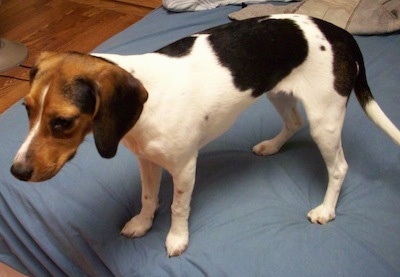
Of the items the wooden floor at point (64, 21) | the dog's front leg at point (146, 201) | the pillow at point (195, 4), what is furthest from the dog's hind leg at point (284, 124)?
the wooden floor at point (64, 21)

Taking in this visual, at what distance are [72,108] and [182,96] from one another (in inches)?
13.7

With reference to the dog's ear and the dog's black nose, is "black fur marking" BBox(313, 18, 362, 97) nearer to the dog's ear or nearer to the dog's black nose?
the dog's ear

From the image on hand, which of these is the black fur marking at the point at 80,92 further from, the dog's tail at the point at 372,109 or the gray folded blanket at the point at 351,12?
the gray folded blanket at the point at 351,12

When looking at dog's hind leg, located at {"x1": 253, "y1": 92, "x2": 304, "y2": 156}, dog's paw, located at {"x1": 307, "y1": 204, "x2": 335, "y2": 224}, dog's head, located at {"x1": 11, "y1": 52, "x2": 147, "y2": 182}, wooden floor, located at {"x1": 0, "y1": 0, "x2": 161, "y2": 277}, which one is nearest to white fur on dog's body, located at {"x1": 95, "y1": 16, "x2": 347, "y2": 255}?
dog's paw, located at {"x1": 307, "y1": 204, "x2": 335, "y2": 224}

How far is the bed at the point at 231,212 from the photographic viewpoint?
155 cm

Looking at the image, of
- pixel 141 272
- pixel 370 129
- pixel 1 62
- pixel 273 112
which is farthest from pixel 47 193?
pixel 1 62

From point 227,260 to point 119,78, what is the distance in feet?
2.30

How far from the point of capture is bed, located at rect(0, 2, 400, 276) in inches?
60.9

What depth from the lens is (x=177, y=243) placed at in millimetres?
1583

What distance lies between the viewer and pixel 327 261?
1512mm

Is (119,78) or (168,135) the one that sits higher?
(119,78)

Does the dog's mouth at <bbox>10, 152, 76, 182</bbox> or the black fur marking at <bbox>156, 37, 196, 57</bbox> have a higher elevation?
the black fur marking at <bbox>156, 37, 196, 57</bbox>

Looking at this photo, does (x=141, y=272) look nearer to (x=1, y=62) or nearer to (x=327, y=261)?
(x=327, y=261)

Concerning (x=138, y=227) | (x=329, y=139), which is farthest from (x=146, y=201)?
(x=329, y=139)
